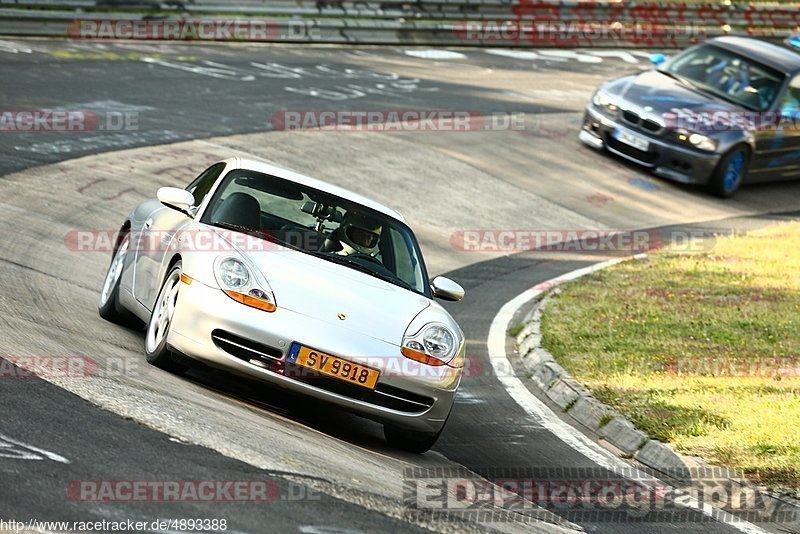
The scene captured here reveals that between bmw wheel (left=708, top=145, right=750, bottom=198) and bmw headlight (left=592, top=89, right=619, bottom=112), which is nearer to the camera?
bmw wheel (left=708, top=145, right=750, bottom=198)

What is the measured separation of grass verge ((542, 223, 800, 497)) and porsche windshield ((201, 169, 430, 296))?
192 centimetres

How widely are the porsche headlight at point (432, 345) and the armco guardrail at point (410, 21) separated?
1437cm

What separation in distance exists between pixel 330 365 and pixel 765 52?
15.3 metres

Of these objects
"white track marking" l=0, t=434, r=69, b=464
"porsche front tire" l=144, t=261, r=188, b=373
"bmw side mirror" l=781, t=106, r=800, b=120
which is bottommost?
"bmw side mirror" l=781, t=106, r=800, b=120

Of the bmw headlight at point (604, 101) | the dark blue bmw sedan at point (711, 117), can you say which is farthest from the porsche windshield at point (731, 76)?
the bmw headlight at point (604, 101)

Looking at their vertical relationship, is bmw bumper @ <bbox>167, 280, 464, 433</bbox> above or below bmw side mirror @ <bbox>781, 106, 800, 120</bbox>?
above

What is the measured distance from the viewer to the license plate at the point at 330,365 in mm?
7051

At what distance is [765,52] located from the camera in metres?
20.6

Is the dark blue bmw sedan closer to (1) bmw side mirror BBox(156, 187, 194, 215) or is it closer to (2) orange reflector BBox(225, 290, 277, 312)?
(1) bmw side mirror BBox(156, 187, 194, 215)

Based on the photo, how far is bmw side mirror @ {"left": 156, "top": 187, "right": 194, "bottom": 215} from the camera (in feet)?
26.9

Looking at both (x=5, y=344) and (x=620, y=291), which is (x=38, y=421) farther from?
(x=620, y=291)

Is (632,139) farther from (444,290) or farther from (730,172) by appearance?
(444,290)

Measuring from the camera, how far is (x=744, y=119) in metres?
19.4

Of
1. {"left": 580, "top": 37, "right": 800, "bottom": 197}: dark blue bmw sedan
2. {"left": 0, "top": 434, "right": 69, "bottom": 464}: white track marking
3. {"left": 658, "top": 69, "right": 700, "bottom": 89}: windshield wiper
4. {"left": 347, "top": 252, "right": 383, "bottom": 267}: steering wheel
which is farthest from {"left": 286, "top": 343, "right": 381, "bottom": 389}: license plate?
{"left": 658, "top": 69, "right": 700, "bottom": 89}: windshield wiper
